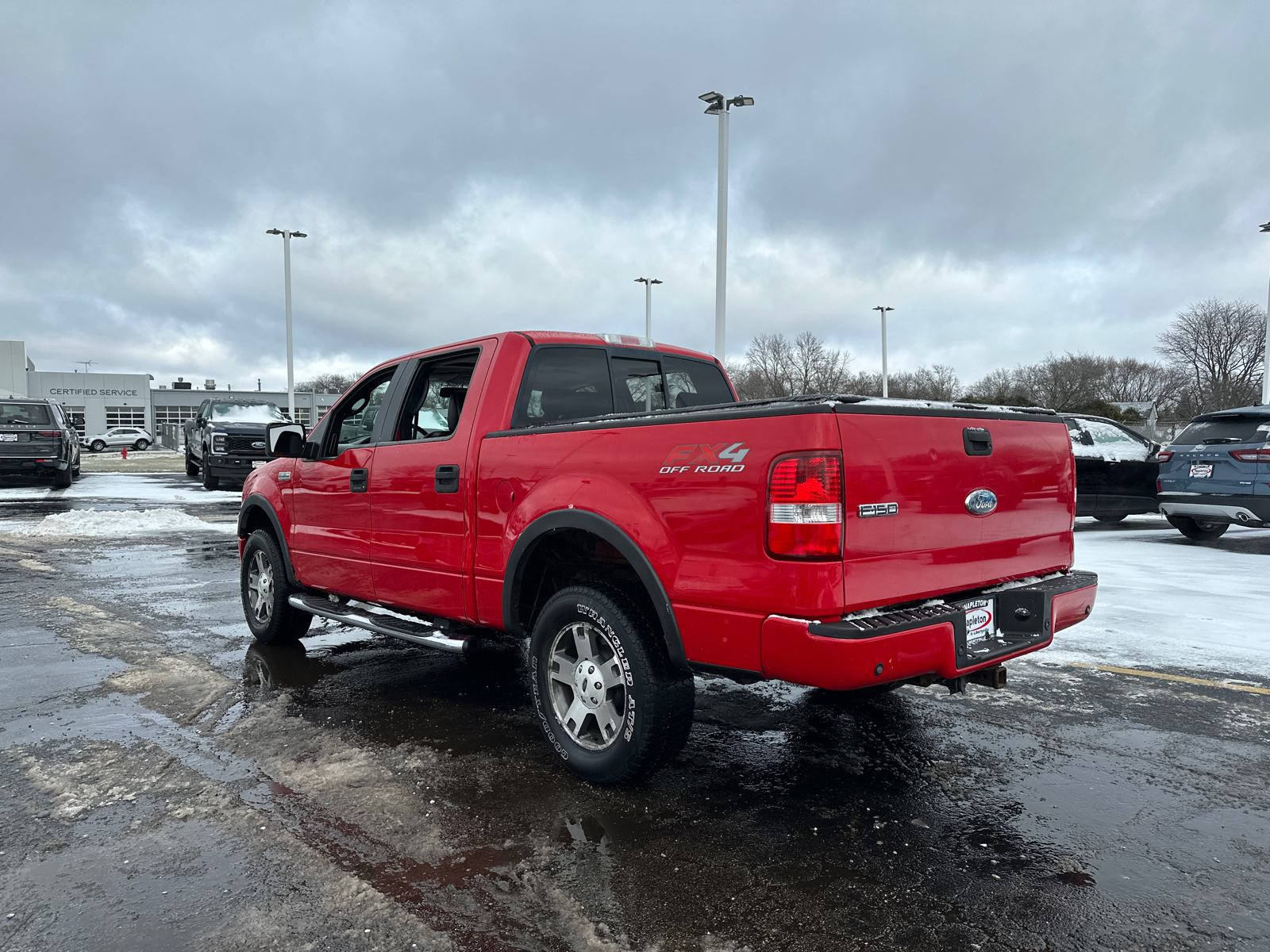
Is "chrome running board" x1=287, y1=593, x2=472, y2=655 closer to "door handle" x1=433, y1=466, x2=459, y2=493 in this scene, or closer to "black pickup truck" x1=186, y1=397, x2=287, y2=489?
"door handle" x1=433, y1=466, x2=459, y2=493

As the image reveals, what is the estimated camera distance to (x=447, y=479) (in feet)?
14.2

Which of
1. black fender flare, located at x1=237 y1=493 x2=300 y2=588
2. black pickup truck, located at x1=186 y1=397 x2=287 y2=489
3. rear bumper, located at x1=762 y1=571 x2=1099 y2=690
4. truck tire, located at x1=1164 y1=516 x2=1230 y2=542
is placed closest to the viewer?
rear bumper, located at x1=762 y1=571 x2=1099 y2=690

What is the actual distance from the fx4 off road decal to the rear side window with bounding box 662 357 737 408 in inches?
67.3

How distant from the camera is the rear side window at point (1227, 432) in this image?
33.2ft

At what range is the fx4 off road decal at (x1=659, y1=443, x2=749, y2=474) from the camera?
3.07 metres

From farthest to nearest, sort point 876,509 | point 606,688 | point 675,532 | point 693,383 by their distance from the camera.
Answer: point 693,383
point 606,688
point 675,532
point 876,509

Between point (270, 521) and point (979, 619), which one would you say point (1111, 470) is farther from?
point (270, 521)

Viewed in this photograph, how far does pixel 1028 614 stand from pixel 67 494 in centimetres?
2063

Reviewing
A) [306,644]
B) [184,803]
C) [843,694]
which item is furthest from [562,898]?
[306,644]

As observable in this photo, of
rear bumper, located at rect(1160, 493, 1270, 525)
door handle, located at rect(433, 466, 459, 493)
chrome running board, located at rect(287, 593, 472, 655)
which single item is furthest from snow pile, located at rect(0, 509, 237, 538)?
rear bumper, located at rect(1160, 493, 1270, 525)

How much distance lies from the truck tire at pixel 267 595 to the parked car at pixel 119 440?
57.2 metres

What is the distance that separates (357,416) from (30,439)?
59.5 ft

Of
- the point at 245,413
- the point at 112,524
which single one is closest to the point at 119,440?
the point at 245,413

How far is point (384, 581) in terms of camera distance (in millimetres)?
4965
